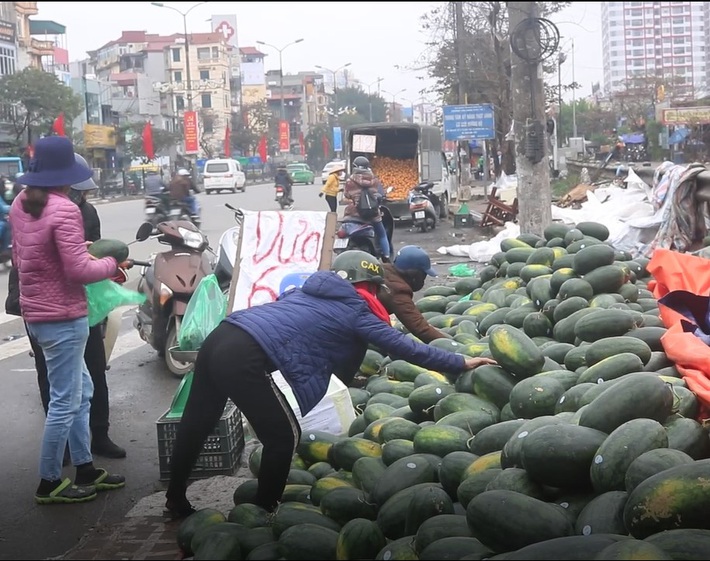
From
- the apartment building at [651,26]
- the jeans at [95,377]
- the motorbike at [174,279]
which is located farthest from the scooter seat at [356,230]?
the apartment building at [651,26]

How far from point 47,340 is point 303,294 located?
4.81 ft

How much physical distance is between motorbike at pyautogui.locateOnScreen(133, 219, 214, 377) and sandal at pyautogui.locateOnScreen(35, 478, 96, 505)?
9.57ft

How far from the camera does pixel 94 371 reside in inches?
230

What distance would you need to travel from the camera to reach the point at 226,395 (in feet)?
14.2

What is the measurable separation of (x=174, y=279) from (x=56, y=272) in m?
3.30

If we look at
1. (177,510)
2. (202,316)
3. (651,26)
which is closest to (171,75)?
(202,316)

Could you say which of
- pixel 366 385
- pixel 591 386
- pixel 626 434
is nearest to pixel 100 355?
pixel 366 385

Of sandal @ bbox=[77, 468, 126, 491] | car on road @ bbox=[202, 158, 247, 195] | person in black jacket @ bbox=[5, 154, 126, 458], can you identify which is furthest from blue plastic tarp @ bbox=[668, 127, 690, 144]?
sandal @ bbox=[77, 468, 126, 491]

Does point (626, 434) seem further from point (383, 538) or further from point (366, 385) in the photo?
point (366, 385)

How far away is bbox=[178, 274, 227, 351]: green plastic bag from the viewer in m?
6.39

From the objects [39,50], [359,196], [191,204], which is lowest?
[359,196]

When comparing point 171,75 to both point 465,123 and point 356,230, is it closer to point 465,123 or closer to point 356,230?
point 356,230

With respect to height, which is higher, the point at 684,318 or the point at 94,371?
the point at 684,318

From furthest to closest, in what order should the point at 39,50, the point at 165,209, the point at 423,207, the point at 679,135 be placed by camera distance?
the point at 679,135, the point at 423,207, the point at 165,209, the point at 39,50
